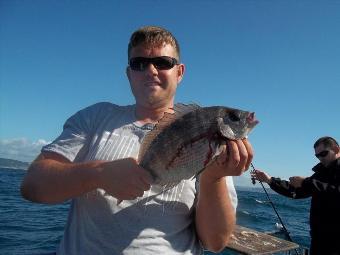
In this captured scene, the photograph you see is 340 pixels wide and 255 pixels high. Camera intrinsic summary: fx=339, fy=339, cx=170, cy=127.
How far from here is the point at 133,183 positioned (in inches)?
98.3

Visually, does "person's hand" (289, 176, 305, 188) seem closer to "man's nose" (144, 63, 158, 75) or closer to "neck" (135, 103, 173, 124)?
"neck" (135, 103, 173, 124)

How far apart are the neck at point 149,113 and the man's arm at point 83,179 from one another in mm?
730

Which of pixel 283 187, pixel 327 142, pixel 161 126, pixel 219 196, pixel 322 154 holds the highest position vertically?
pixel 161 126

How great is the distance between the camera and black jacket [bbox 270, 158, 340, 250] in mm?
7113

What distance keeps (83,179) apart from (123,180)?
30cm

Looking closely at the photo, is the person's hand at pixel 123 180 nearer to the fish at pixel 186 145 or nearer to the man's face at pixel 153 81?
the fish at pixel 186 145

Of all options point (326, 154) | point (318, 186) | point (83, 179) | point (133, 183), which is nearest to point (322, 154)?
point (326, 154)

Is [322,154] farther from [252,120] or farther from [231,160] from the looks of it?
[231,160]

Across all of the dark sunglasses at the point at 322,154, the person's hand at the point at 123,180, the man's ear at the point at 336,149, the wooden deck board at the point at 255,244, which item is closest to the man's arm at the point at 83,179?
the person's hand at the point at 123,180

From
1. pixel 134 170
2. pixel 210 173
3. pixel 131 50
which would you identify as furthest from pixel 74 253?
pixel 131 50

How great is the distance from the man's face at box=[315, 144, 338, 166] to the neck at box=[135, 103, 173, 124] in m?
5.85

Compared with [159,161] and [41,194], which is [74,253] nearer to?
[41,194]

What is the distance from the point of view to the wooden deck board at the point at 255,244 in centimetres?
593

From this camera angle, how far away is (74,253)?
2688 mm
